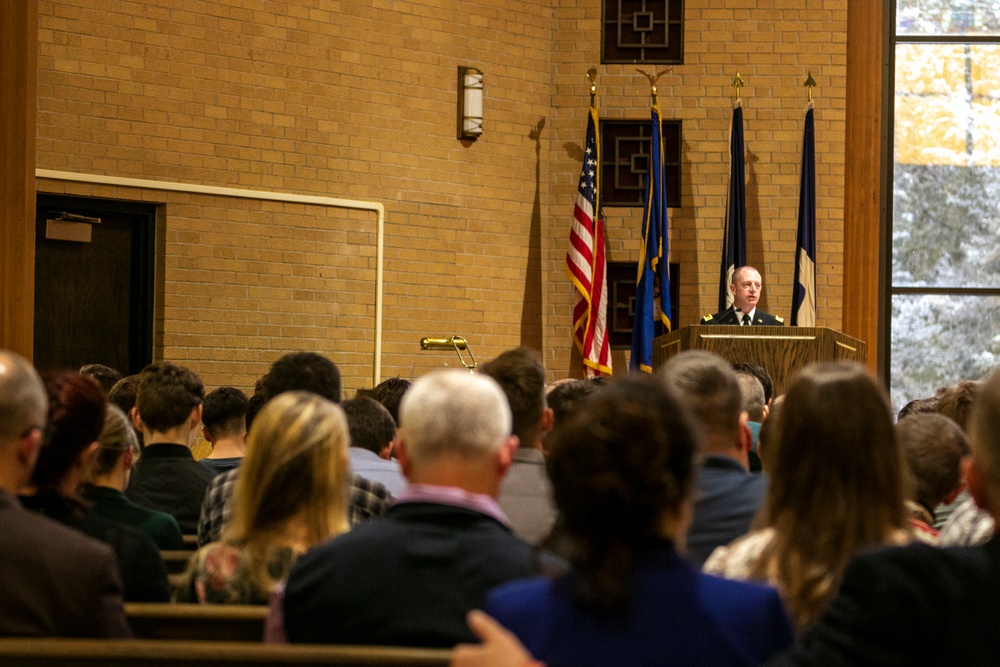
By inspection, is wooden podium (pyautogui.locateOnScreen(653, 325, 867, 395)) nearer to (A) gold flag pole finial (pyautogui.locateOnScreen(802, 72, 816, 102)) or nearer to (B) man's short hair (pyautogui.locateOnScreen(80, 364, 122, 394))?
(A) gold flag pole finial (pyautogui.locateOnScreen(802, 72, 816, 102))

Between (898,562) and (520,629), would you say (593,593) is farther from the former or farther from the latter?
(898,562)

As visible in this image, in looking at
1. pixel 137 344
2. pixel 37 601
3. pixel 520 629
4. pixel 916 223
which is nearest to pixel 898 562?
pixel 520 629

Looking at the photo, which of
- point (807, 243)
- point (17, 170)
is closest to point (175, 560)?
point (17, 170)

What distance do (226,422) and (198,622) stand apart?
99.7 inches

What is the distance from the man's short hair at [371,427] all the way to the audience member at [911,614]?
8.04 ft

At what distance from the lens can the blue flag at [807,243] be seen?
9.01 m

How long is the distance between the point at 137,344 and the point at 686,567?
22.8 feet

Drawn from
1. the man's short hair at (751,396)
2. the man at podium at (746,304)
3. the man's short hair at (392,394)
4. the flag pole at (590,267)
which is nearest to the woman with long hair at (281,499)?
the man's short hair at (751,396)

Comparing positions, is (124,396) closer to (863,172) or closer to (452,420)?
(452,420)

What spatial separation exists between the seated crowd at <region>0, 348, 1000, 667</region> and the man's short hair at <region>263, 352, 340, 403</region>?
325 mm

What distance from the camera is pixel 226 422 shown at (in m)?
4.71

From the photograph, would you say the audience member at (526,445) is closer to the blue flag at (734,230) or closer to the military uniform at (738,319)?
the military uniform at (738,319)

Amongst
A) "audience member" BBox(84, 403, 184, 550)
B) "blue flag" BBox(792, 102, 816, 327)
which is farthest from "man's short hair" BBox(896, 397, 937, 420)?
"blue flag" BBox(792, 102, 816, 327)

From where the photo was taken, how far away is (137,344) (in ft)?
26.5
